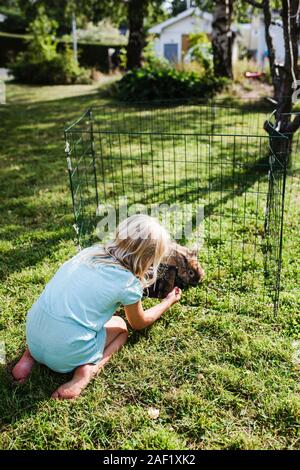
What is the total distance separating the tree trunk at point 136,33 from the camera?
1291 centimetres

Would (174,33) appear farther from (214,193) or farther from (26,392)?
(26,392)

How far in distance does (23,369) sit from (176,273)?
1246 millimetres

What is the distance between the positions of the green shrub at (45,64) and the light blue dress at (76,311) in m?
14.4

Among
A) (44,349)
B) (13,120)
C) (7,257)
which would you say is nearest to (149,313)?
(44,349)

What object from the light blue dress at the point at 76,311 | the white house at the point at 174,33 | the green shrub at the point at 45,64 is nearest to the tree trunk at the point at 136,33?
the green shrub at the point at 45,64

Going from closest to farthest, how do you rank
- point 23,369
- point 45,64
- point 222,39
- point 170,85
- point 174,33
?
point 23,369 → point 170,85 → point 222,39 → point 45,64 → point 174,33

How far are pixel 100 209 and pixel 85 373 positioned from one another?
7.88 feet

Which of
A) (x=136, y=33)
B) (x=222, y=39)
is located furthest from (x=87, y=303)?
(x=136, y=33)

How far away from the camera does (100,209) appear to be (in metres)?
4.55

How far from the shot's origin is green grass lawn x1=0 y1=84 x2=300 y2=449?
2.10 metres

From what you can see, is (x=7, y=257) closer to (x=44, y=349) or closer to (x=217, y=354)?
(x=44, y=349)

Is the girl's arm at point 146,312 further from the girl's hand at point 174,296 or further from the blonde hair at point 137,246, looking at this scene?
the blonde hair at point 137,246

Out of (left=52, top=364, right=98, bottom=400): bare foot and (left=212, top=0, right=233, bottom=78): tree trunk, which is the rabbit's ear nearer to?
(left=52, top=364, right=98, bottom=400): bare foot

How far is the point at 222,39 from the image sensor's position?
1059cm
